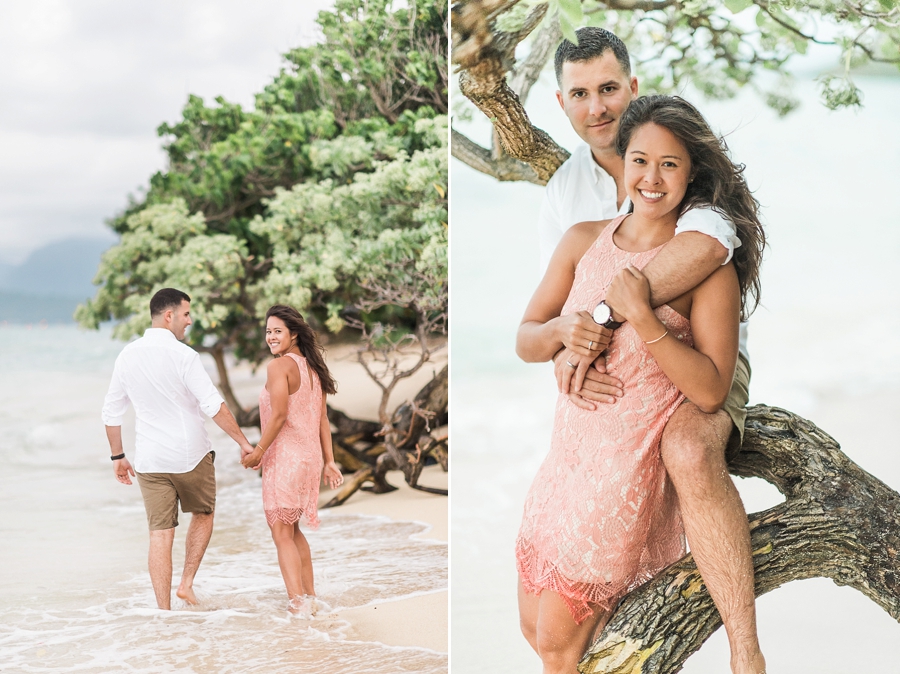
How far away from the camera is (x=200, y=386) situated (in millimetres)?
3303

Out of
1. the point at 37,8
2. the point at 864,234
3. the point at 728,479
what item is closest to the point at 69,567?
the point at 728,479

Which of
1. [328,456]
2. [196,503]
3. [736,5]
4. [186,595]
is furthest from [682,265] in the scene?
[186,595]

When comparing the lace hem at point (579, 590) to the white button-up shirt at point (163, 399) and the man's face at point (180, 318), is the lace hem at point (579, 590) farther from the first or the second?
the man's face at point (180, 318)

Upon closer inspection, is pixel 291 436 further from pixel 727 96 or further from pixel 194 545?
A: pixel 727 96

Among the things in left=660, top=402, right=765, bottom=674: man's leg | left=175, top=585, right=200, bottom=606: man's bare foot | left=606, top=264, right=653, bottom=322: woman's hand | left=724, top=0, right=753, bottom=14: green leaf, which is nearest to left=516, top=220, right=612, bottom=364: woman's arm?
left=606, top=264, right=653, bottom=322: woman's hand

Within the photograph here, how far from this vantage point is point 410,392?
648 cm

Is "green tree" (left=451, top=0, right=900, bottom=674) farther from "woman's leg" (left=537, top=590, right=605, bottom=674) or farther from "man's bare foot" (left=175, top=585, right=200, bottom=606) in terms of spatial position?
"man's bare foot" (left=175, top=585, right=200, bottom=606)

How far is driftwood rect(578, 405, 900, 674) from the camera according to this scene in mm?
2010

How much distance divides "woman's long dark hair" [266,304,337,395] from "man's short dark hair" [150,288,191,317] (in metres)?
0.38

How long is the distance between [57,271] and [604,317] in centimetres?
891

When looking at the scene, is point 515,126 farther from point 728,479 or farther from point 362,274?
point 362,274

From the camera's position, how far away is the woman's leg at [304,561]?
143 inches

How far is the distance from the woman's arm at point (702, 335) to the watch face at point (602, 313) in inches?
2.5

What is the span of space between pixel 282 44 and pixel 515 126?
4.86 meters
